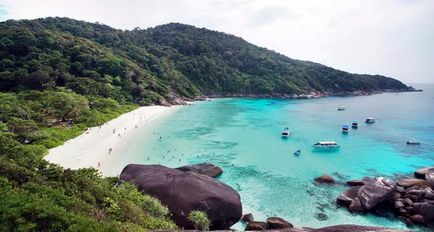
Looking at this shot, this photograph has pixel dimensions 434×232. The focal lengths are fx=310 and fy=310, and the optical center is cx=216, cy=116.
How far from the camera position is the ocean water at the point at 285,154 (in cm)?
2686

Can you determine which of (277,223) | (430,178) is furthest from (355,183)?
(277,223)

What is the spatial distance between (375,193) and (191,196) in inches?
631

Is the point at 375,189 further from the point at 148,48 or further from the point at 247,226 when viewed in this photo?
the point at 148,48

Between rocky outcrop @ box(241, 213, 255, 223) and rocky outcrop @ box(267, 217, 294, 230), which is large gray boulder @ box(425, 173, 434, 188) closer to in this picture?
rocky outcrop @ box(267, 217, 294, 230)

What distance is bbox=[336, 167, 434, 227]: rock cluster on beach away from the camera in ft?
79.2

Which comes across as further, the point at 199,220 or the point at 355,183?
the point at 355,183

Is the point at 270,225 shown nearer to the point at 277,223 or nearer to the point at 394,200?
the point at 277,223

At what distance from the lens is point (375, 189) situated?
2628 cm

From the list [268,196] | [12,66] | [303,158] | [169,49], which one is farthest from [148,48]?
[268,196]

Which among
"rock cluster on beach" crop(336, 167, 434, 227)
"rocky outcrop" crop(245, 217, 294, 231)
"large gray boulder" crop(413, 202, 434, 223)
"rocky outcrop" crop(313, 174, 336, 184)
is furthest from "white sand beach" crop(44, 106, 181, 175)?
"large gray boulder" crop(413, 202, 434, 223)

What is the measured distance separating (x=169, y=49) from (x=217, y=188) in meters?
131

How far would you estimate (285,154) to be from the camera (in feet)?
147

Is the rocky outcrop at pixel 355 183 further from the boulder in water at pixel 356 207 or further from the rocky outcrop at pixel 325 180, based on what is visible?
the boulder in water at pixel 356 207

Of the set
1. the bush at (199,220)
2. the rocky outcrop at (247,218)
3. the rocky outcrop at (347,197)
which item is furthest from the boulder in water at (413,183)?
the bush at (199,220)
